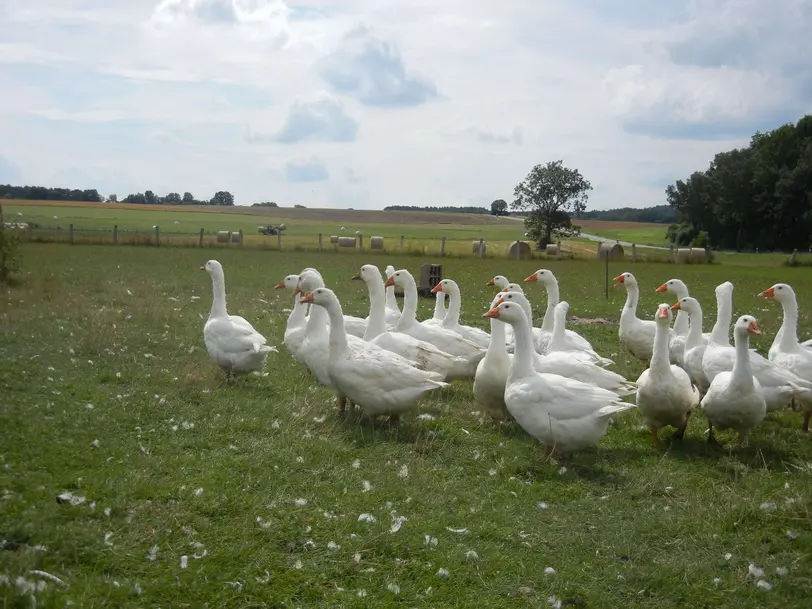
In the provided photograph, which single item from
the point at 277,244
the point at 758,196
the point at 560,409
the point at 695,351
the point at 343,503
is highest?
the point at 758,196

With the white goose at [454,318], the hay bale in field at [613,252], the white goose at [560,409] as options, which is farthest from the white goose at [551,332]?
the hay bale in field at [613,252]

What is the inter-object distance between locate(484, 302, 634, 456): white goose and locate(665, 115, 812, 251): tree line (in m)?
60.5

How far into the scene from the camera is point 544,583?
5.17m

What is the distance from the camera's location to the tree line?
6119cm

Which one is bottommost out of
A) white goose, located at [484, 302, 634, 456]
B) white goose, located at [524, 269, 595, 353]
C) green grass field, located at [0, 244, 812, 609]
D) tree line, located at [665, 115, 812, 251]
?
green grass field, located at [0, 244, 812, 609]

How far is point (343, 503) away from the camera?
20.7ft

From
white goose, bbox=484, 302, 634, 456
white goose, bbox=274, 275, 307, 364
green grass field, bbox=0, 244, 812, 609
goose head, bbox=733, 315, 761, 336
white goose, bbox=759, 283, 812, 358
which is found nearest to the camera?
green grass field, bbox=0, 244, 812, 609

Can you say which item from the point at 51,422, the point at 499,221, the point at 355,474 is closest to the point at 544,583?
the point at 355,474

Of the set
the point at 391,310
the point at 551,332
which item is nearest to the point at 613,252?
A: the point at 391,310

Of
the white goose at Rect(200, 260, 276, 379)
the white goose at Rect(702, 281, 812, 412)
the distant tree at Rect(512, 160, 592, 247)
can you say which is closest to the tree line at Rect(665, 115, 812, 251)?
the distant tree at Rect(512, 160, 592, 247)

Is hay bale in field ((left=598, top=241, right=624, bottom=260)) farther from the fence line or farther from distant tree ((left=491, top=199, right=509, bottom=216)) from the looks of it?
distant tree ((left=491, top=199, right=509, bottom=216))

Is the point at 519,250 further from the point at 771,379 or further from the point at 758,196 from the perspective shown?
the point at 771,379

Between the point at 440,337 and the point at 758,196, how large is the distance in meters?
62.2

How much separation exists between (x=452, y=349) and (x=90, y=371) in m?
5.14
